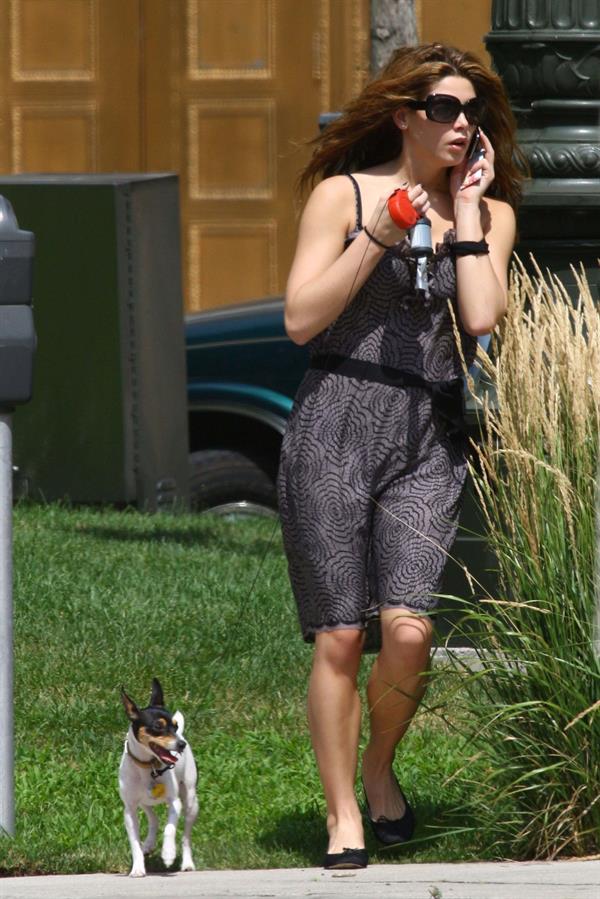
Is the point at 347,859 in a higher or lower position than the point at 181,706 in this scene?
higher

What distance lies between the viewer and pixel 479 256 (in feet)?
14.4

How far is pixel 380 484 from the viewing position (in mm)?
4473

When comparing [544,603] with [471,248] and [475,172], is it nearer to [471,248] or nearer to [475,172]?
[471,248]

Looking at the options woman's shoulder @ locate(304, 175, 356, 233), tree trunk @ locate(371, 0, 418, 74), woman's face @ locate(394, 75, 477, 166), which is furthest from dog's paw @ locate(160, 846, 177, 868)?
tree trunk @ locate(371, 0, 418, 74)

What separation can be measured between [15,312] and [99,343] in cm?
579

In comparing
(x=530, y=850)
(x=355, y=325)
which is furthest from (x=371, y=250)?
(x=530, y=850)

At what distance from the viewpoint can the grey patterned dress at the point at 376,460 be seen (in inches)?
174

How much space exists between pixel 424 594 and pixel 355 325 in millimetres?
666

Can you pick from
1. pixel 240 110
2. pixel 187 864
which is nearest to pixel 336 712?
pixel 187 864

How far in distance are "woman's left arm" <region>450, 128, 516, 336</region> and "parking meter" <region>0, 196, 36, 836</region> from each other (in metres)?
1.05

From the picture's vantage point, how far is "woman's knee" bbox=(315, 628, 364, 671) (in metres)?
4.44

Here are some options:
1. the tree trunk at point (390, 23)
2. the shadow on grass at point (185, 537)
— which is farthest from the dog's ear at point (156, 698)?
the tree trunk at point (390, 23)

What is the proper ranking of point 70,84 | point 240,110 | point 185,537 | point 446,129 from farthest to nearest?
point 70,84 < point 240,110 < point 185,537 < point 446,129

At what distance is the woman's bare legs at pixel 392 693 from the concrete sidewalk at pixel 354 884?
333 millimetres
